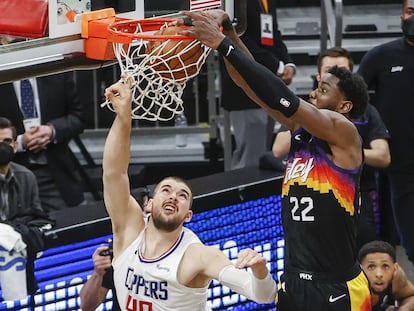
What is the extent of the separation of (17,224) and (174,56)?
1.76 meters

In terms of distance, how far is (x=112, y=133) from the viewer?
219 inches

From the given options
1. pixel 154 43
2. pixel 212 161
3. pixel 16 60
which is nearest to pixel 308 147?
pixel 154 43

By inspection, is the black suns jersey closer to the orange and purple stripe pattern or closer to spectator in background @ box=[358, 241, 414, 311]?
the orange and purple stripe pattern

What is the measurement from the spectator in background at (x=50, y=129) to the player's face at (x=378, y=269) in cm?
218

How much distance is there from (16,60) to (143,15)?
30.6 inches

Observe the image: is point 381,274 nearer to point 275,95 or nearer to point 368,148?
point 368,148

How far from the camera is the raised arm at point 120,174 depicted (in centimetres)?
538

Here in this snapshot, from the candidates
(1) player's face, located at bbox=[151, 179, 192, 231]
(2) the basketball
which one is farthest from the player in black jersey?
(1) player's face, located at bbox=[151, 179, 192, 231]

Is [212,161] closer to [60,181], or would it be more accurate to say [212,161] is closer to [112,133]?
[60,181]

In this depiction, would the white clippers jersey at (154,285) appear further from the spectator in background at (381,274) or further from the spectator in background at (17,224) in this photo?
the spectator in background at (381,274)

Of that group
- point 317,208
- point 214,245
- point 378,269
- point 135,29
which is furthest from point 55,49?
point 378,269

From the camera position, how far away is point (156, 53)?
17.0ft

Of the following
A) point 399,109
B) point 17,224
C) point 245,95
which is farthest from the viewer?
point 245,95

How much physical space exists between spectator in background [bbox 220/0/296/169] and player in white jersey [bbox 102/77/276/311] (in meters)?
2.52
